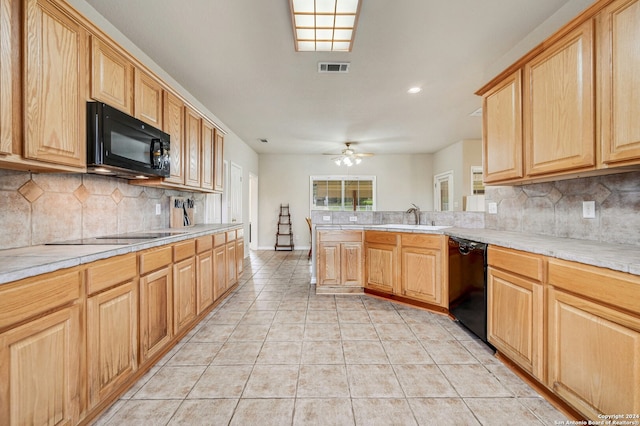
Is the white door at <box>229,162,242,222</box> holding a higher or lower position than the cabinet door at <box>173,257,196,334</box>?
higher

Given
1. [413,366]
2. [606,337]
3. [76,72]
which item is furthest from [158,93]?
[606,337]

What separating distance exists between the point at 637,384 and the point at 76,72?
3179 mm

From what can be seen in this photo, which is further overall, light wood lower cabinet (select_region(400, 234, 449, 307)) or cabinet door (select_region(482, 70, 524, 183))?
light wood lower cabinet (select_region(400, 234, 449, 307))

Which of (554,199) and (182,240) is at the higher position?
(554,199)

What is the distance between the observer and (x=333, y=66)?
292cm

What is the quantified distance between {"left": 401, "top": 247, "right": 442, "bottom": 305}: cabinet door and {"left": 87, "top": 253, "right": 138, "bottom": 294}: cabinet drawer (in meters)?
2.58

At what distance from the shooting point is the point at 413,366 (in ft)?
6.35

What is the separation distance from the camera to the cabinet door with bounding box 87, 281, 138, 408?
1375 millimetres

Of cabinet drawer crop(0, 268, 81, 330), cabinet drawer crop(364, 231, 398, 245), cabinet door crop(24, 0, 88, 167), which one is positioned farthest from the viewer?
cabinet drawer crop(364, 231, 398, 245)

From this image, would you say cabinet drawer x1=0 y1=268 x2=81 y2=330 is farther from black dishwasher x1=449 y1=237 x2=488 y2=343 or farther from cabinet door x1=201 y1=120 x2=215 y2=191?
black dishwasher x1=449 y1=237 x2=488 y2=343

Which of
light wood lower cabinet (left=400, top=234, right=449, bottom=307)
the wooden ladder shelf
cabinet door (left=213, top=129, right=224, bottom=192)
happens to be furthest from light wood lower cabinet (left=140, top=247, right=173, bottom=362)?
the wooden ladder shelf

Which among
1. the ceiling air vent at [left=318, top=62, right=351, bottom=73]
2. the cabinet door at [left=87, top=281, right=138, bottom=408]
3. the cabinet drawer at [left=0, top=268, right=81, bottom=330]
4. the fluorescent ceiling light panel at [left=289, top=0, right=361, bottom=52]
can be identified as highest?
the ceiling air vent at [left=318, top=62, right=351, bottom=73]

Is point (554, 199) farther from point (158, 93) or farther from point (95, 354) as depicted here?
point (158, 93)

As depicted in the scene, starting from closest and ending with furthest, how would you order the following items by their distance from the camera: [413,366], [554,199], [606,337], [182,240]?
[606,337], [413,366], [554,199], [182,240]
